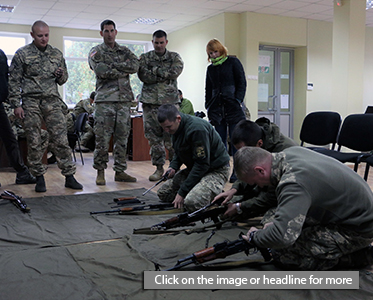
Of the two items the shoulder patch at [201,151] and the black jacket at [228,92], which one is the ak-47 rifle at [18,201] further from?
the black jacket at [228,92]

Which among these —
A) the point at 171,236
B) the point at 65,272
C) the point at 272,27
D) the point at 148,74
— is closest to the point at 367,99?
the point at 272,27

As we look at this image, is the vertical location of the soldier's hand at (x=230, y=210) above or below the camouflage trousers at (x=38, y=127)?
below

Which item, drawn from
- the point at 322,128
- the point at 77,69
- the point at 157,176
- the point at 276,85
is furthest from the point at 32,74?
the point at 77,69

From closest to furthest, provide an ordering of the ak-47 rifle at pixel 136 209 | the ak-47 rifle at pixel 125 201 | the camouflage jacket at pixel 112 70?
1. the ak-47 rifle at pixel 136 209
2. the ak-47 rifle at pixel 125 201
3. the camouflage jacket at pixel 112 70

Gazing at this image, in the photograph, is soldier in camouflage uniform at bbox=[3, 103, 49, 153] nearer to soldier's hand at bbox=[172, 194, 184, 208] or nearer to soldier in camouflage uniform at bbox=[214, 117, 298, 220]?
soldier's hand at bbox=[172, 194, 184, 208]

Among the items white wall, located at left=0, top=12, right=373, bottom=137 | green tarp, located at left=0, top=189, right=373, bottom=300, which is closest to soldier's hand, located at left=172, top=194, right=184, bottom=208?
green tarp, located at left=0, top=189, right=373, bottom=300

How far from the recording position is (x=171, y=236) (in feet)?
8.63

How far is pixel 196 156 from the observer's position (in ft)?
10.1

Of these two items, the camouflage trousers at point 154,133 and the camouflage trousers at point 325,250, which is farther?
the camouflage trousers at point 154,133

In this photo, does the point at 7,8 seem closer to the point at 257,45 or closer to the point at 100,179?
the point at 257,45

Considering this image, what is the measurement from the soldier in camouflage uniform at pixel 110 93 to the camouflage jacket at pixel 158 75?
22cm

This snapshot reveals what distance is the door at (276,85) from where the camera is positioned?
29.7 ft

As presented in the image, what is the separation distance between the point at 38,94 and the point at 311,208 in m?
3.24

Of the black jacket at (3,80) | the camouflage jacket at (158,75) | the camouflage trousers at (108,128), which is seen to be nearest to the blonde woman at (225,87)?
the camouflage jacket at (158,75)
